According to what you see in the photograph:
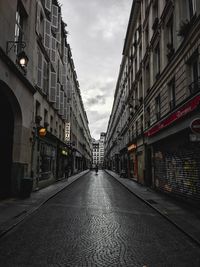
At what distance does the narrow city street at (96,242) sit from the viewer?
4.65m

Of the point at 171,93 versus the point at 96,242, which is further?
the point at 171,93

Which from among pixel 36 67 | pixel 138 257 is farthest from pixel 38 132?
pixel 138 257

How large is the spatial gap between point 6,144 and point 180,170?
9.30m

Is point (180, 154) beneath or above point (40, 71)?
beneath

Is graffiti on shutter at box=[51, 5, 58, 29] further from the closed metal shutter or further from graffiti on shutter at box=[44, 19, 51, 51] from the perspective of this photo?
the closed metal shutter

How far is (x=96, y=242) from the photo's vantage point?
19.0ft

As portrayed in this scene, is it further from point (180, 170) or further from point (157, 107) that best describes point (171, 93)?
point (180, 170)

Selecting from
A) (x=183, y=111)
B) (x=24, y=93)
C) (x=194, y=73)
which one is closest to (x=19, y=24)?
(x=24, y=93)

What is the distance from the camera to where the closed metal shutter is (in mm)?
10414

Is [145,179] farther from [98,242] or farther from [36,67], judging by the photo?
[98,242]

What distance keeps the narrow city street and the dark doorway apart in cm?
496

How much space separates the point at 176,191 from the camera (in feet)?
42.0

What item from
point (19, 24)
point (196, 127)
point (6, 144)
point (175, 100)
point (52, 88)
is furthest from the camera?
point (52, 88)

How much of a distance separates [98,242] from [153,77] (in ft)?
48.9
